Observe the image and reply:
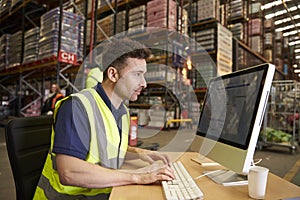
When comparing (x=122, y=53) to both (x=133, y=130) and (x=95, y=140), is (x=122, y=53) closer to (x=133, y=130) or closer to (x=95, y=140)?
(x=95, y=140)

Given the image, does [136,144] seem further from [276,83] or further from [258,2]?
[258,2]

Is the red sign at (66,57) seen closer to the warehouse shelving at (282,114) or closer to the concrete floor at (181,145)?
the concrete floor at (181,145)

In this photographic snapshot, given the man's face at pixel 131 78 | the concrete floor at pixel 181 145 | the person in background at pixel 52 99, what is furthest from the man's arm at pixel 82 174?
the person in background at pixel 52 99

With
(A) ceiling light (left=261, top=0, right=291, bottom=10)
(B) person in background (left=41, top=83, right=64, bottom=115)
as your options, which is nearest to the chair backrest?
(B) person in background (left=41, top=83, right=64, bottom=115)

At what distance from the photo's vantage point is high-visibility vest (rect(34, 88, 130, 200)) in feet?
2.87

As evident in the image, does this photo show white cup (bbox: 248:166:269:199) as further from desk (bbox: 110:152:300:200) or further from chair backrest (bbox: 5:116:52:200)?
chair backrest (bbox: 5:116:52:200)

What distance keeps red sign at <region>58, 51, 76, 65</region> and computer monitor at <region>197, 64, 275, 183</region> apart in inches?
132

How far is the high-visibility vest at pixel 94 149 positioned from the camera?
0.87 meters

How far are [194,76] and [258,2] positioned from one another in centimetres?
448

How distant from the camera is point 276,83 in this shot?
5.13m

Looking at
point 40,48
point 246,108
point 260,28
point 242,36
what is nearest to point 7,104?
point 40,48

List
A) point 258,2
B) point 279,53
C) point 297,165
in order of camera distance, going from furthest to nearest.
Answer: point 279,53 < point 258,2 < point 297,165

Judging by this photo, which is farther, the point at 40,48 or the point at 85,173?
the point at 40,48

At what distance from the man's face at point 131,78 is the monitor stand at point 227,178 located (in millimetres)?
500
